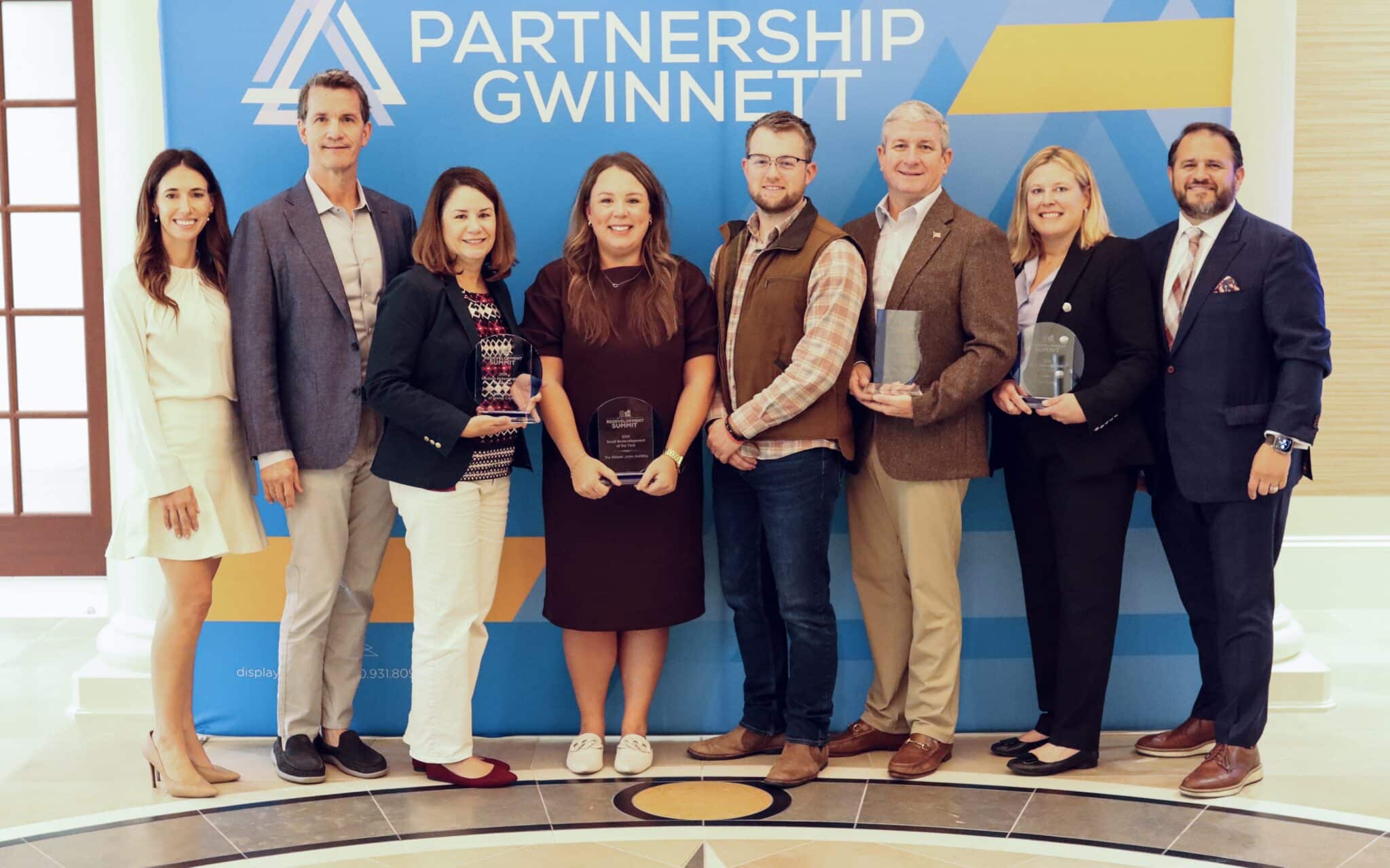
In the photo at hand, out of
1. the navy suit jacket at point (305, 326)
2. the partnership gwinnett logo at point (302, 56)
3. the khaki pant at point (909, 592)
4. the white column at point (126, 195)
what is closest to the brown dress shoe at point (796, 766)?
the khaki pant at point (909, 592)

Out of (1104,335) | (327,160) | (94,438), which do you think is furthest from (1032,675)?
(94,438)

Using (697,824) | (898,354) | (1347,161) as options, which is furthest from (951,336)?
(1347,161)

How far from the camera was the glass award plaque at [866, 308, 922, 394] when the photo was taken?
3529 millimetres

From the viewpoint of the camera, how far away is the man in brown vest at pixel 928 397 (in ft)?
11.5

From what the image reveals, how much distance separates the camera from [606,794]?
3559 mm

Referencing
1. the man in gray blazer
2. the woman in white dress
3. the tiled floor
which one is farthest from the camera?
the man in gray blazer

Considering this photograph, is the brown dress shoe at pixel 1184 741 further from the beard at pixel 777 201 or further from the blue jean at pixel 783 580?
the beard at pixel 777 201

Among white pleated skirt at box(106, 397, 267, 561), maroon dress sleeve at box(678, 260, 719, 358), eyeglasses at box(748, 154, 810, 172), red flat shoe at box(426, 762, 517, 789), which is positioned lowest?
red flat shoe at box(426, 762, 517, 789)

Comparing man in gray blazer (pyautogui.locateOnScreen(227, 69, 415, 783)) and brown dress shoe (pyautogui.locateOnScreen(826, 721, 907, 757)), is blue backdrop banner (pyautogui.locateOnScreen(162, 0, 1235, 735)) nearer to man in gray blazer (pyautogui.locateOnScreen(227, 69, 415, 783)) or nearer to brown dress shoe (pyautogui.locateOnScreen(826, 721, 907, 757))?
man in gray blazer (pyautogui.locateOnScreen(227, 69, 415, 783))

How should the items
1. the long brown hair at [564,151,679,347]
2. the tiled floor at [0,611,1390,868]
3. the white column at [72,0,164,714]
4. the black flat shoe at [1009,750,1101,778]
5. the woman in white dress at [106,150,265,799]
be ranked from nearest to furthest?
the tiled floor at [0,611,1390,868] < the woman in white dress at [106,150,265,799] < the long brown hair at [564,151,679,347] < the black flat shoe at [1009,750,1101,778] < the white column at [72,0,164,714]

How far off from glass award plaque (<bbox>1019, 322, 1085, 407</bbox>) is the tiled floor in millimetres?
1086

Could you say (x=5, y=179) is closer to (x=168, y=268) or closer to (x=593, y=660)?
(x=168, y=268)

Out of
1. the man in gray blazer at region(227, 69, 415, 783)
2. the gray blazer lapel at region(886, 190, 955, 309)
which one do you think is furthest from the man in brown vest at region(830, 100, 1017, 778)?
the man in gray blazer at region(227, 69, 415, 783)

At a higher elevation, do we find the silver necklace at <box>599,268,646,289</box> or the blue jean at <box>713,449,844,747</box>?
the silver necklace at <box>599,268,646,289</box>
